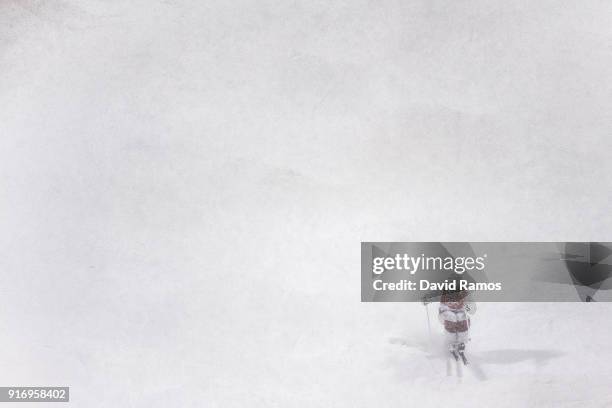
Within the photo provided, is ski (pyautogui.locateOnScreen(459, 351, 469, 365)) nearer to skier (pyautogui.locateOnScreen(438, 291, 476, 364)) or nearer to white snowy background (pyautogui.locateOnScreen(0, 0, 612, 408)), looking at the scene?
skier (pyautogui.locateOnScreen(438, 291, 476, 364))

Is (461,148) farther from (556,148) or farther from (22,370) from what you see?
(22,370)

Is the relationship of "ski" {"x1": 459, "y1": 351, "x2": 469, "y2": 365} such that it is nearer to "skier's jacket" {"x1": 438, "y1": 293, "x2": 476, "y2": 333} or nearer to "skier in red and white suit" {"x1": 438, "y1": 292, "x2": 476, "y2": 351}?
"skier in red and white suit" {"x1": 438, "y1": 292, "x2": 476, "y2": 351}

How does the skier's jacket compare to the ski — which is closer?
the skier's jacket

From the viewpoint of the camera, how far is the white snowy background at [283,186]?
5.94 meters

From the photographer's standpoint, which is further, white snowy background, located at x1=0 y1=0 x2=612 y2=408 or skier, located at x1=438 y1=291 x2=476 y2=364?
white snowy background, located at x1=0 y1=0 x2=612 y2=408

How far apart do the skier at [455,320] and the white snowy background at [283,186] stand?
21 cm

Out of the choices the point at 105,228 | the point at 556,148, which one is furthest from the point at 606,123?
the point at 105,228

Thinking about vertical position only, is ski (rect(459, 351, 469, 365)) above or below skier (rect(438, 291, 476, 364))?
below

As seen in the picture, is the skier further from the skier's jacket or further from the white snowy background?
the white snowy background

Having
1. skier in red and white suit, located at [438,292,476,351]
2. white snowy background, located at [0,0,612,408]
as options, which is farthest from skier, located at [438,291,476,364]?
white snowy background, located at [0,0,612,408]

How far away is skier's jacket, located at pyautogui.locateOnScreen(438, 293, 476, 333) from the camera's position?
5.81m

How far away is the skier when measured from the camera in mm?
5816

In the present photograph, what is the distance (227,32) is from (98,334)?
341cm

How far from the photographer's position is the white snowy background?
5.94 m
